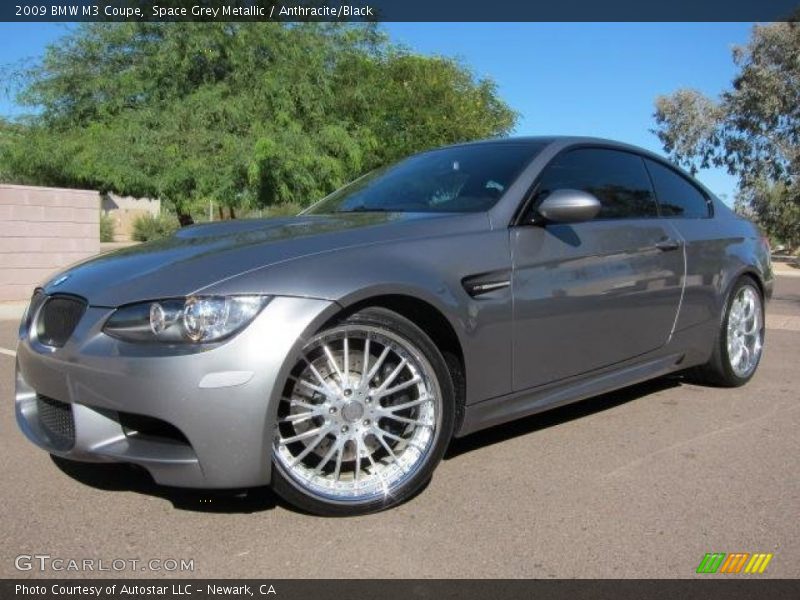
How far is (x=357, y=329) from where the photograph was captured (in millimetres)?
3051

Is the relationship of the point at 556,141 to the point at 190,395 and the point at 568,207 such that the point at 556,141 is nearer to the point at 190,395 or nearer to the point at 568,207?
the point at 568,207

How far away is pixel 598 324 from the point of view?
3914 millimetres

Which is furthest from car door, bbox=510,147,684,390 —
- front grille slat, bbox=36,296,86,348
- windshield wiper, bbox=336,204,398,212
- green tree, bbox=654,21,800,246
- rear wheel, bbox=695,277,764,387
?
green tree, bbox=654,21,800,246

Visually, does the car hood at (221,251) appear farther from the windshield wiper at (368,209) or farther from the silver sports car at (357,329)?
the windshield wiper at (368,209)

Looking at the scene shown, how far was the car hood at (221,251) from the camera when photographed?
288 centimetres

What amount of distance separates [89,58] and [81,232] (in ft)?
19.5

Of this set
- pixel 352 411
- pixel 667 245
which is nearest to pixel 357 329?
pixel 352 411

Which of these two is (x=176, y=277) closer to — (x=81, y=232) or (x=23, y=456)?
(x=23, y=456)

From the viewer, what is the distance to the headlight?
9.04 ft

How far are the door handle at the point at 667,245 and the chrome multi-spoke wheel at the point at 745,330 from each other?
85 cm

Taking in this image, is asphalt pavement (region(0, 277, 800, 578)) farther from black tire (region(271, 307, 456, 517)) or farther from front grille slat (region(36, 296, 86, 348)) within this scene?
front grille slat (region(36, 296, 86, 348))

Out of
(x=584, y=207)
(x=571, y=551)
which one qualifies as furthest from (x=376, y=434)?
(x=584, y=207)

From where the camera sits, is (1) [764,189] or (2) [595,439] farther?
(1) [764,189]

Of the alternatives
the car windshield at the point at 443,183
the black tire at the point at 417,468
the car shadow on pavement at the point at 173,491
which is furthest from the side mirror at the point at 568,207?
the car shadow on pavement at the point at 173,491
